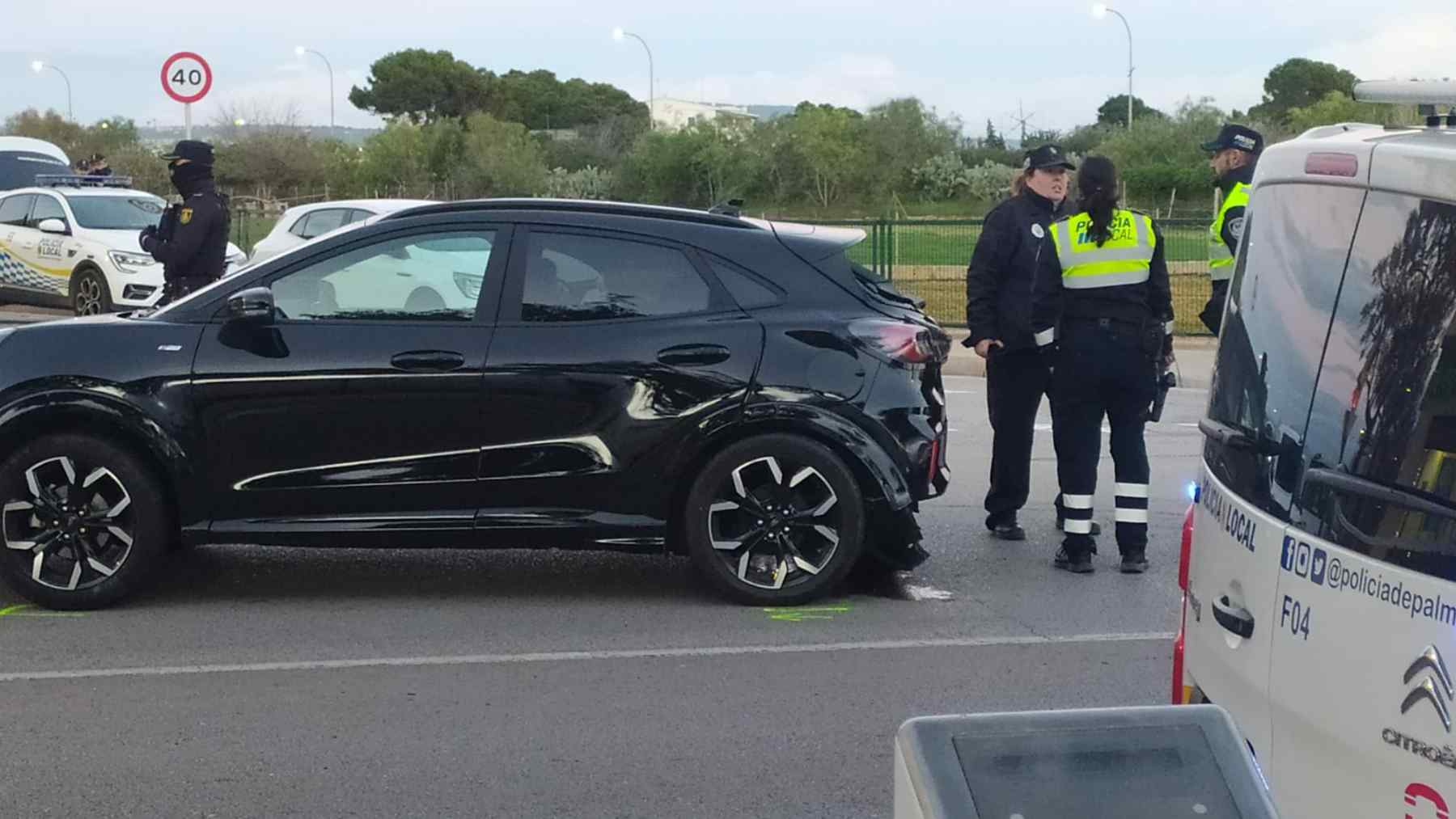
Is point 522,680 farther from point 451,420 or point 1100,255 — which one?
point 1100,255

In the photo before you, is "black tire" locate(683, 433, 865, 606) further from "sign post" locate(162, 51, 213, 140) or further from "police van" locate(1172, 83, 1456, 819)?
"sign post" locate(162, 51, 213, 140)

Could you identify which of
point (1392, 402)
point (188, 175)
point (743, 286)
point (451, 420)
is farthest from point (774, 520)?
point (188, 175)

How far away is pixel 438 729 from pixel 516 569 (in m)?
2.28

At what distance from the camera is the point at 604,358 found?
22.3 ft

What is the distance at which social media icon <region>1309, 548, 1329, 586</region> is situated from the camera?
9.17ft

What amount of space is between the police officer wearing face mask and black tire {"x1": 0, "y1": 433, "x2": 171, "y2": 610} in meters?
4.81

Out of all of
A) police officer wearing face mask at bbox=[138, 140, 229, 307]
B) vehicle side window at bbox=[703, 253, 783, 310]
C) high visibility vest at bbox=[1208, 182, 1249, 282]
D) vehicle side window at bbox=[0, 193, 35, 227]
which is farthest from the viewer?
vehicle side window at bbox=[0, 193, 35, 227]

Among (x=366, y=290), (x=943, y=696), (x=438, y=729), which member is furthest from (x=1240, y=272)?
(x=366, y=290)

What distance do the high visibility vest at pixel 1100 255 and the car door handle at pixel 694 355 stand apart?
1.58 metres

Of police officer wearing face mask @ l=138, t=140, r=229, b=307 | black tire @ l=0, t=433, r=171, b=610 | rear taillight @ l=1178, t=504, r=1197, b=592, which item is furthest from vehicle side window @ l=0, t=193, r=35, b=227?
rear taillight @ l=1178, t=504, r=1197, b=592

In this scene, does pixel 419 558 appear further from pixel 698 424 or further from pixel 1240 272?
pixel 1240 272

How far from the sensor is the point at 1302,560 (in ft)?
9.43

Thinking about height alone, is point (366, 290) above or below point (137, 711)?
above

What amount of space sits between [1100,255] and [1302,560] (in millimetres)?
4540
